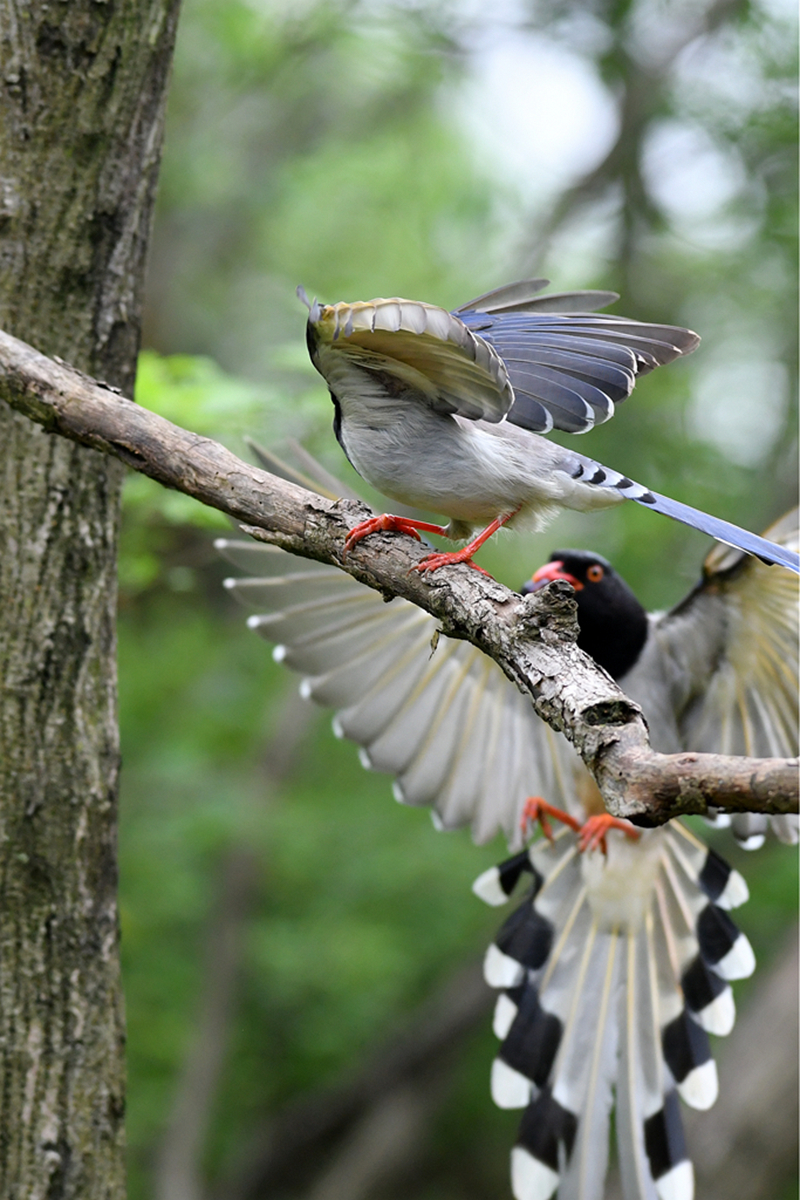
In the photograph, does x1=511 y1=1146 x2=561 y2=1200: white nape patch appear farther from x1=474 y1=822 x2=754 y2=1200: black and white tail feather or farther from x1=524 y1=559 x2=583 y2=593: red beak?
x1=524 y1=559 x2=583 y2=593: red beak

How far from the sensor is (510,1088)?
349 cm

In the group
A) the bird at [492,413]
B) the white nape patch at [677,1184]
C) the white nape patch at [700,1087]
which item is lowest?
the white nape patch at [677,1184]

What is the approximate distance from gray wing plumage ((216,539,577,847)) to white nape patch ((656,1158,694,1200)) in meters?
1.08

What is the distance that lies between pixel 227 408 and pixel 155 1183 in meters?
4.91

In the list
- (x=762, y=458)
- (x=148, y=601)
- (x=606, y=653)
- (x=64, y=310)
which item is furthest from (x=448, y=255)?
(x=64, y=310)

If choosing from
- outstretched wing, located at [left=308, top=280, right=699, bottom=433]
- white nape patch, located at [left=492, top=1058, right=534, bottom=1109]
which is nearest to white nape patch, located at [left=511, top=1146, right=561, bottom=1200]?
white nape patch, located at [left=492, top=1058, right=534, bottom=1109]

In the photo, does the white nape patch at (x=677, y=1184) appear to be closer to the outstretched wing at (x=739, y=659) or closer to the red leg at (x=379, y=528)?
the outstretched wing at (x=739, y=659)

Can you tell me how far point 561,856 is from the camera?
388cm

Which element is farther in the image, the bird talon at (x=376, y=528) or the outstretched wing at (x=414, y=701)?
the outstretched wing at (x=414, y=701)

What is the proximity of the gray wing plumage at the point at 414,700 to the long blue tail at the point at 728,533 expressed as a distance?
5.41 feet

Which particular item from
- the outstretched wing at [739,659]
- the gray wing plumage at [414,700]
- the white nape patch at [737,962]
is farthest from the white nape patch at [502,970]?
the outstretched wing at [739,659]

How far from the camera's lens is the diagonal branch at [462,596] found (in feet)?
4.62

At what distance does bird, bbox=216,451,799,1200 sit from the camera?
3.45 meters

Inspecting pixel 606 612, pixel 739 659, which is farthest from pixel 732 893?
pixel 606 612
